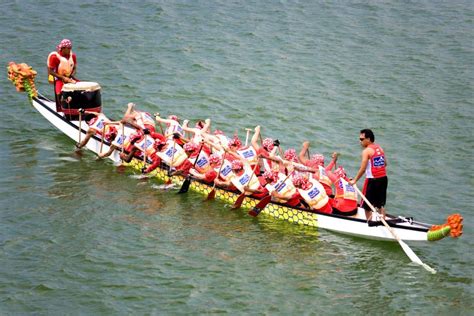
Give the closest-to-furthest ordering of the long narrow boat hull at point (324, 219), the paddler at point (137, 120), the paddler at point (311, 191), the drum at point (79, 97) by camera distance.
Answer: the long narrow boat hull at point (324, 219) → the paddler at point (311, 191) → the paddler at point (137, 120) → the drum at point (79, 97)

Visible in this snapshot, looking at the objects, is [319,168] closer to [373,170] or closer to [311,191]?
[311,191]

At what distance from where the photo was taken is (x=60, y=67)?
813 inches

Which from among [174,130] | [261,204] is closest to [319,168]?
[261,204]

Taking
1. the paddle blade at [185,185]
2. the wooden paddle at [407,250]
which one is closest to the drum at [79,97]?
the paddle blade at [185,185]

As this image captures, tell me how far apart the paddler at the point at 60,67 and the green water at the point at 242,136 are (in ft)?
4.38

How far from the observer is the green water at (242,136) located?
14.9 meters

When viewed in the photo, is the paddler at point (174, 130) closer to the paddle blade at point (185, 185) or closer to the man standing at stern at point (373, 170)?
the paddle blade at point (185, 185)

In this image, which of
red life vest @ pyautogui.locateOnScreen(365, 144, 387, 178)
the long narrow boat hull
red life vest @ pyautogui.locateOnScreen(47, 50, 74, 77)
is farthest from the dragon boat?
red life vest @ pyautogui.locateOnScreen(365, 144, 387, 178)

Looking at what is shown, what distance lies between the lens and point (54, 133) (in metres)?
21.5

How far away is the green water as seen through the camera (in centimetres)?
1491

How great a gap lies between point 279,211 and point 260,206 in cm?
36

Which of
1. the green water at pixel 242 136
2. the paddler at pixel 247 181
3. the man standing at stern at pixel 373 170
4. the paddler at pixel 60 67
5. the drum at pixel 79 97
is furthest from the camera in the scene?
the paddler at pixel 60 67

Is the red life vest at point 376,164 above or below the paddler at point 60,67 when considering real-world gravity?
below

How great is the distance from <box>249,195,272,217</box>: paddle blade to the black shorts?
6.36 ft
